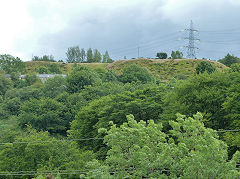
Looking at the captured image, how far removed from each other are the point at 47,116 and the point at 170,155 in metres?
37.5

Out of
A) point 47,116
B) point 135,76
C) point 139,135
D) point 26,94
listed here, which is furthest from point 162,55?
point 139,135

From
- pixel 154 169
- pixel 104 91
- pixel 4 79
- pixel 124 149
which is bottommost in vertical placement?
pixel 154 169

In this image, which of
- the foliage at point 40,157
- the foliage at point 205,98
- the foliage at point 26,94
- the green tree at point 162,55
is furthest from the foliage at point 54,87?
the green tree at point 162,55

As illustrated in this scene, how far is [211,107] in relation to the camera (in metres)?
25.8

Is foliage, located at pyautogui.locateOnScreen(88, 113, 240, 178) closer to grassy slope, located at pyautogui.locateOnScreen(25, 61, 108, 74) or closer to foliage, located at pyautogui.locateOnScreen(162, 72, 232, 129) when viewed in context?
foliage, located at pyautogui.locateOnScreen(162, 72, 232, 129)

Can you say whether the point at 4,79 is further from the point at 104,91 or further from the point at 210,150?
the point at 210,150

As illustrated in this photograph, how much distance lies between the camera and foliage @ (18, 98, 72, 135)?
48281 millimetres

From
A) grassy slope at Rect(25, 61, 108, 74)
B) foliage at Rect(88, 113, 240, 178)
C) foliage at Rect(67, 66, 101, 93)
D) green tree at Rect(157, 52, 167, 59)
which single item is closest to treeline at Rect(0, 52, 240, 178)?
foliage at Rect(88, 113, 240, 178)

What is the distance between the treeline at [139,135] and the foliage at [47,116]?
179 millimetres

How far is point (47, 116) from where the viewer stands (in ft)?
158

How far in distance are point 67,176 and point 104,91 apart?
3043 centimetres

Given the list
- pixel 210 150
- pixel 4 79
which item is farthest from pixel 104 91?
pixel 4 79

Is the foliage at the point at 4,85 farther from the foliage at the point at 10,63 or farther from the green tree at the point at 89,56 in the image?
the green tree at the point at 89,56

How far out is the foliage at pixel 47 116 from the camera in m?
48.3
